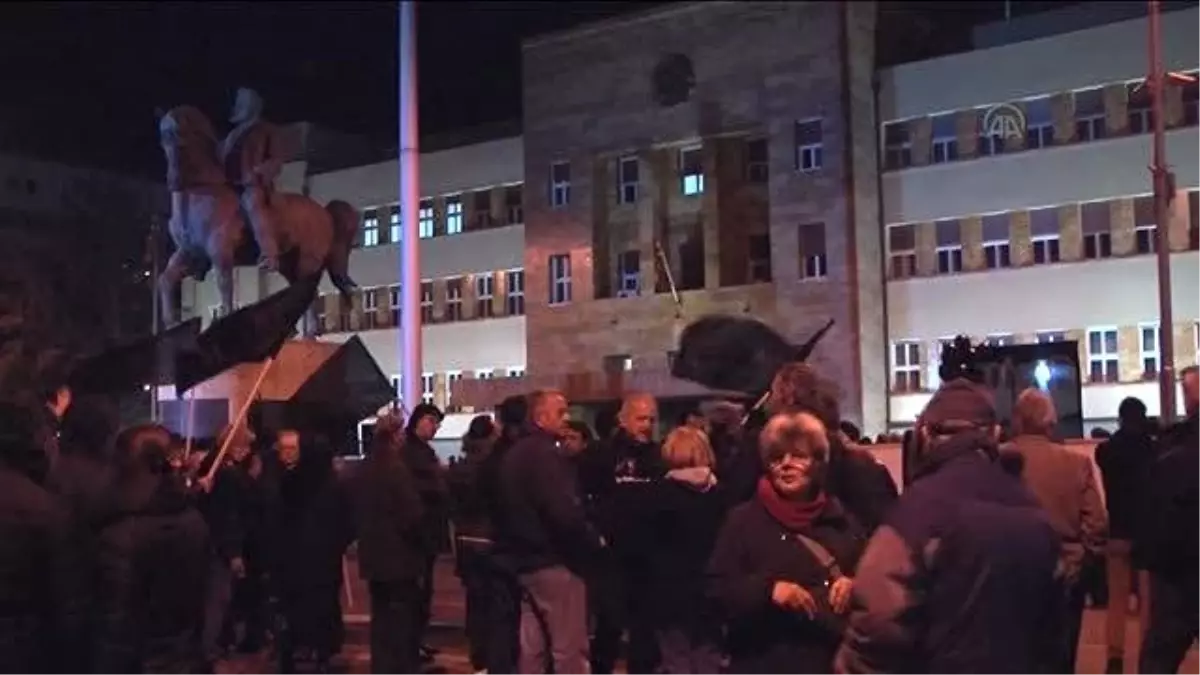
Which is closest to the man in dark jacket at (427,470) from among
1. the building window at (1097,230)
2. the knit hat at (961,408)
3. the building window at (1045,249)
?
the knit hat at (961,408)

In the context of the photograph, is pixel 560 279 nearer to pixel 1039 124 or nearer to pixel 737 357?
pixel 1039 124

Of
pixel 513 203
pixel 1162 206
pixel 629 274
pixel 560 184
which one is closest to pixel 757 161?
pixel 629 274

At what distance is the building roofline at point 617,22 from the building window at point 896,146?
565 centimetres

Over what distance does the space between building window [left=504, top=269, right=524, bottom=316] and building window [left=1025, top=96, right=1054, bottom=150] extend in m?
17.0

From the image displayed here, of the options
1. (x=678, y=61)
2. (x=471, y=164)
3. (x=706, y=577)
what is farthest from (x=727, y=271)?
(x=706, y=577)

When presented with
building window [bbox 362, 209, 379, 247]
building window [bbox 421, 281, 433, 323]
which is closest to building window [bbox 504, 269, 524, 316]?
building window [bbox 421, 281, 433, 323]

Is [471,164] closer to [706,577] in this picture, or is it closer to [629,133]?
[629,133]

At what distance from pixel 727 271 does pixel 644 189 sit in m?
3.46

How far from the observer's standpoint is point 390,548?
10.6m

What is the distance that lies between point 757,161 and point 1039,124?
28.3 feet

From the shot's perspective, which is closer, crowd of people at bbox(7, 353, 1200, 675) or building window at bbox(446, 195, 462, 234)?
crowd of people at bbox(7, 353, 1200, 675)

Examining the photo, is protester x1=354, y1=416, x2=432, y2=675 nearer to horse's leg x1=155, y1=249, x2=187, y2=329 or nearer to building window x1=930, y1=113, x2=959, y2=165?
horse's leg x1=155, y1=249, x2=187, y2=329

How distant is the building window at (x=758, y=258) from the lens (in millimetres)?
46719

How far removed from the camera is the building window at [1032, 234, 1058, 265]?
40.8 metres
